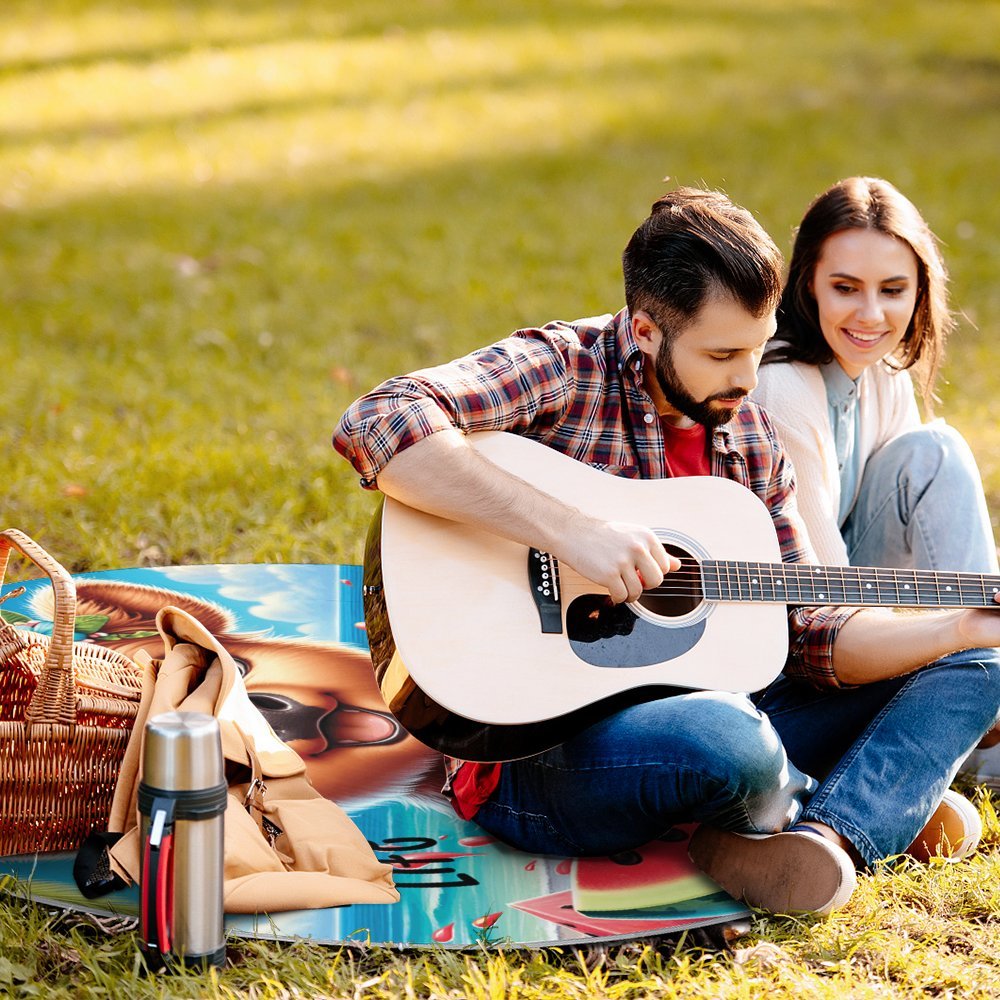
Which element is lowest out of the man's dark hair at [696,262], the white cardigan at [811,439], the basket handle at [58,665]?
the basket handle at [58,665]

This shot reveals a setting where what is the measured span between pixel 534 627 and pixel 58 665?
926 mm

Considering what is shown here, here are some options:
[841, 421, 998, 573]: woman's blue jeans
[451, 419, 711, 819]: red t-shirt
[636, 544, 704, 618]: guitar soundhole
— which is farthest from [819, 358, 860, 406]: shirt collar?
[636, 544, 704, 618]: guitar soundhole

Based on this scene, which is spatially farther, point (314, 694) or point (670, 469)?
point (314, 694)

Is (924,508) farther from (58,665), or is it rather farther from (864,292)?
(58,665)

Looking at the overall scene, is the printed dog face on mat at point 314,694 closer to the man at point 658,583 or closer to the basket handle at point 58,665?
the man at point 658,583

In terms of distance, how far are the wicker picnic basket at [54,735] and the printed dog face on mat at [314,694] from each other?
52cm

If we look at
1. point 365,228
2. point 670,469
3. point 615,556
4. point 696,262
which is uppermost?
point 365,228

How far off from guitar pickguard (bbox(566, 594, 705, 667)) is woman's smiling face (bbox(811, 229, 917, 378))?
3.60 feet

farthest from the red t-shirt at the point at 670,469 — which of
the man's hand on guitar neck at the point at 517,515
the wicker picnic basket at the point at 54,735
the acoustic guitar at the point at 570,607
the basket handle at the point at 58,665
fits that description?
the basket handle at the point at 58,665

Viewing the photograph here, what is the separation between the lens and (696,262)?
9.12 feet

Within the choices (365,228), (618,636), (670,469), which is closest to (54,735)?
(618,636)

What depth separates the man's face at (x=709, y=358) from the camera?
279 cm

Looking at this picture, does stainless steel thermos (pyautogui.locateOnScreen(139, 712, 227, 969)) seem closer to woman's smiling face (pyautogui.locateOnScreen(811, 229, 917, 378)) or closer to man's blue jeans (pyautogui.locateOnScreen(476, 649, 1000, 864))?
man's blue jeans (pyautogui.locateOnScreen(476, 649, 1000, 864))

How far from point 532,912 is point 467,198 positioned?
6465 millimetres
